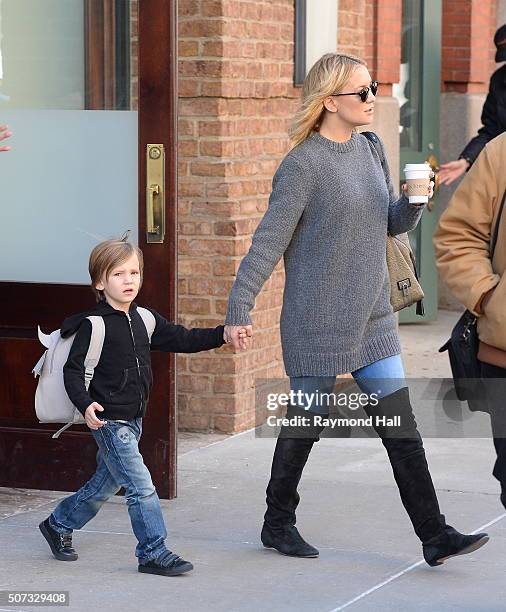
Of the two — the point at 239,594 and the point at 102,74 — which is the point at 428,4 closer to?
the point at 102,74

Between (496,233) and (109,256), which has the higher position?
(496,233)

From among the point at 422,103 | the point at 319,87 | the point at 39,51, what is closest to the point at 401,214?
the point at 319,87

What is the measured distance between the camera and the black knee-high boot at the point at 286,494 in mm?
5418

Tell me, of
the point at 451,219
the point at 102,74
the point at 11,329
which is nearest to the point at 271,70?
the point at 102,74

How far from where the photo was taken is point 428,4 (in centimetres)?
1118

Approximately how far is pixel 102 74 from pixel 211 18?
45.8 inches

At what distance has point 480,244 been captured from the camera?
4504 millimetres

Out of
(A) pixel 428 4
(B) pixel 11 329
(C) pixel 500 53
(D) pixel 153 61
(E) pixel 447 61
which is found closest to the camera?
(D) pixel 153 61

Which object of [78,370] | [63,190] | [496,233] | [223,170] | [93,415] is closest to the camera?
[496,233]

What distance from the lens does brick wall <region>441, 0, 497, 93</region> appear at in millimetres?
12336

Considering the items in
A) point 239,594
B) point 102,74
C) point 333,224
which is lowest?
point 239,594

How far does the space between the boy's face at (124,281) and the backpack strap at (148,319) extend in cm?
11

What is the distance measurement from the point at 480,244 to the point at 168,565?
65.4 inches

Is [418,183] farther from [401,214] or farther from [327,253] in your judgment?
[327,253]
